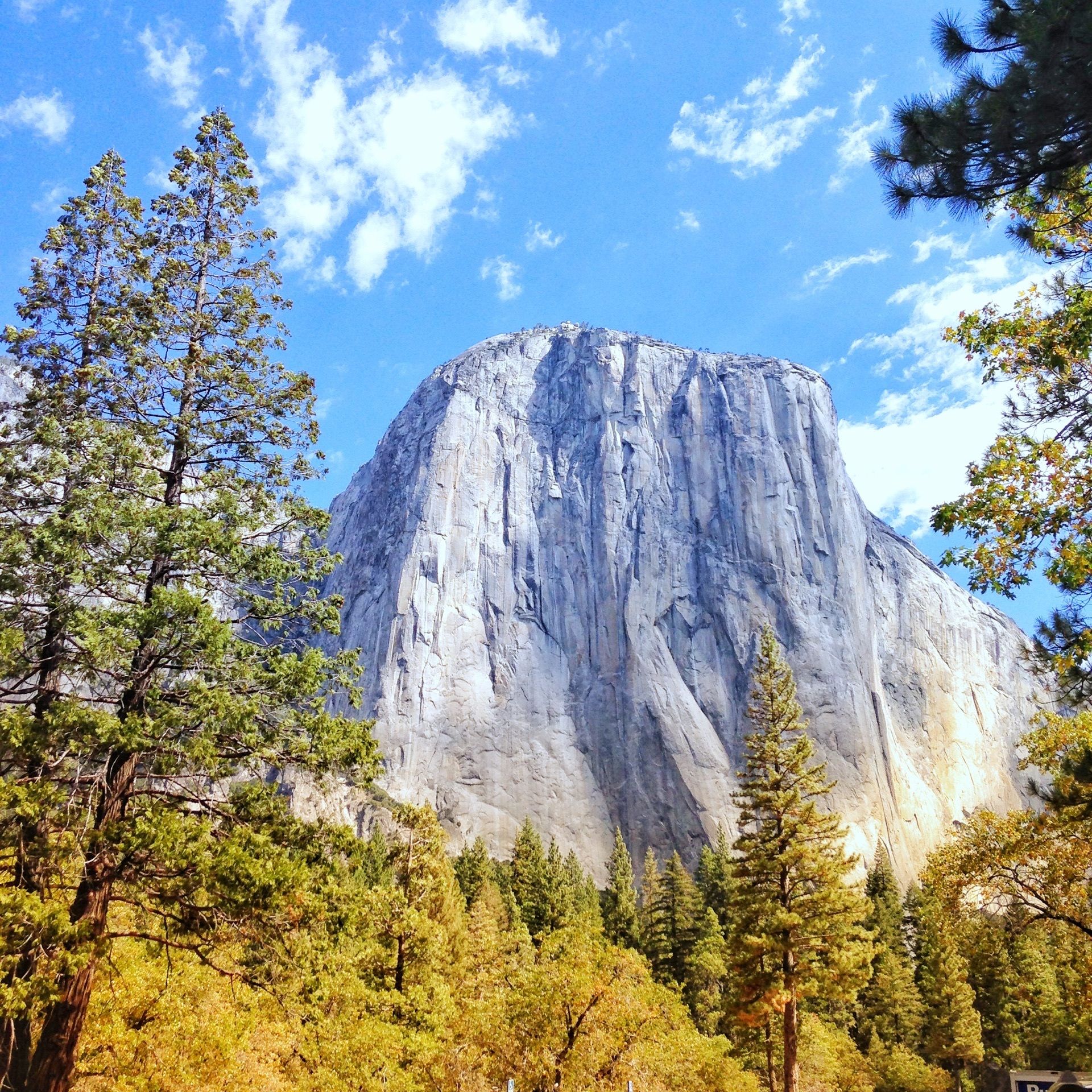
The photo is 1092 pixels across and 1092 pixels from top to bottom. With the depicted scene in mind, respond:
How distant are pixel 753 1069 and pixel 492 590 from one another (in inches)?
2828

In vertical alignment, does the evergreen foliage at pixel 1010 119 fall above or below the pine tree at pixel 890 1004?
above

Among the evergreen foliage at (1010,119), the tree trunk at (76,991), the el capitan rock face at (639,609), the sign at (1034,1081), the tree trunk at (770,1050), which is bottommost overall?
the tree trunk at (770,1050)

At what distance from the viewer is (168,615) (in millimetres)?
10430

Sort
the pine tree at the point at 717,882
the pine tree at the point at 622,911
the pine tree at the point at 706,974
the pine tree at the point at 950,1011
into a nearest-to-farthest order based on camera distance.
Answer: the pine tree at the point at 950,1011 < the pine tree at the point at 706,974 < the pine tree at the point at 622,911 < the pine tree at the point at 717,882

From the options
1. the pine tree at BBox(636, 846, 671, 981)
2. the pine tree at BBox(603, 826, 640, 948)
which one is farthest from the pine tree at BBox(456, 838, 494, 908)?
the pine tree at BBox(636, 846, 671, 981)

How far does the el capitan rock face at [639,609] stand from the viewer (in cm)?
9100

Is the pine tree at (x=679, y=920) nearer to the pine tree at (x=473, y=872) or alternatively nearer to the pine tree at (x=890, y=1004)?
the pine tree at (x=890, y=1004)

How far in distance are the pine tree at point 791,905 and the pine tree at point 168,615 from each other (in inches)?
652

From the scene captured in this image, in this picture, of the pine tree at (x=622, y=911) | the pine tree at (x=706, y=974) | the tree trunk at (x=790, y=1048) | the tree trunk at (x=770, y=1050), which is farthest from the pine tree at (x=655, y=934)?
the tree trunk at (x=790, y=1048)

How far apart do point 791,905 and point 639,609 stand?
78.2 meters

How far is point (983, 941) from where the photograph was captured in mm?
14828

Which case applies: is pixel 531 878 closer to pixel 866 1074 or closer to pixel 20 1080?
pixel 866 1074

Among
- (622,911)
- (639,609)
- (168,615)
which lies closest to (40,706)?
(168,615)

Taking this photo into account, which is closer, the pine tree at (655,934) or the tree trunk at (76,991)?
the tree trunk at (76,991)
